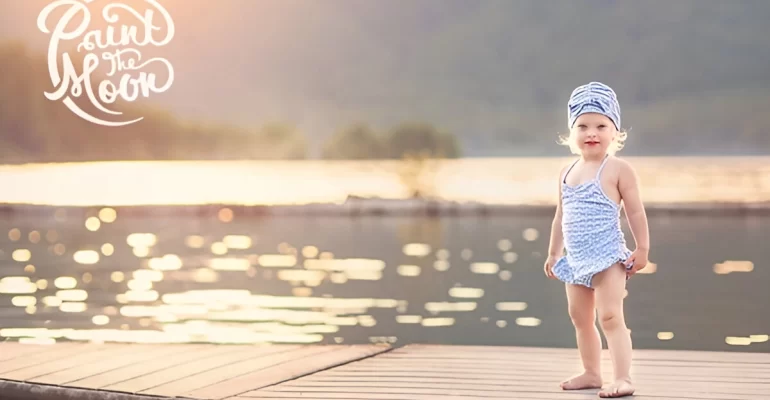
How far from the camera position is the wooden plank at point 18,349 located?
7.11 meters

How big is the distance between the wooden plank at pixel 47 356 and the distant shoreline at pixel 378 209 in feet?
130

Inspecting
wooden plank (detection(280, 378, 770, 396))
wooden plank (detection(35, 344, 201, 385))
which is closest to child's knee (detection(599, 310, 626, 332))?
wooden plank (detection(280, 378, 770, 396))

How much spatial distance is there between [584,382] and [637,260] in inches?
28.3

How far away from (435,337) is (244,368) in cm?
623

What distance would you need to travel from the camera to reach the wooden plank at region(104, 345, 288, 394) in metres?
6.05

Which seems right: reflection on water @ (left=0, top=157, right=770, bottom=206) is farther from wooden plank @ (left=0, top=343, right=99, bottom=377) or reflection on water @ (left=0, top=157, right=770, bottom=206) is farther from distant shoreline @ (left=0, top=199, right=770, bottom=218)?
wooden plank @ (left=0, top=343, right=99, bottom=377)

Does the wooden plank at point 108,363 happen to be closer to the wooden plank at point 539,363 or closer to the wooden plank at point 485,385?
the wooden plank at point 485,385

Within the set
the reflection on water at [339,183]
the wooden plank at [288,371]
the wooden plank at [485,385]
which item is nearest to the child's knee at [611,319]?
the wooden plank at [485,385]

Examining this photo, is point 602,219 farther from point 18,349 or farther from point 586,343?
point 18,349

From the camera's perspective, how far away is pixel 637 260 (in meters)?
5.31

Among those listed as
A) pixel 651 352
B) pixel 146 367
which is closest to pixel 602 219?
pixel 651 352

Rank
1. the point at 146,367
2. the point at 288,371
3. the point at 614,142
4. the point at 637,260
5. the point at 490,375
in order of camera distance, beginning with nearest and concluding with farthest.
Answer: the point at 637,260
the point at 614,142
the point at 490,375
the point at 288,371
the point at 146,367

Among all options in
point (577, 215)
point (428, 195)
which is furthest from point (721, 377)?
point (428, 195)

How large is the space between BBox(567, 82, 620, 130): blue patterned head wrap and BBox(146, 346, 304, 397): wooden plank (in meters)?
2.34
